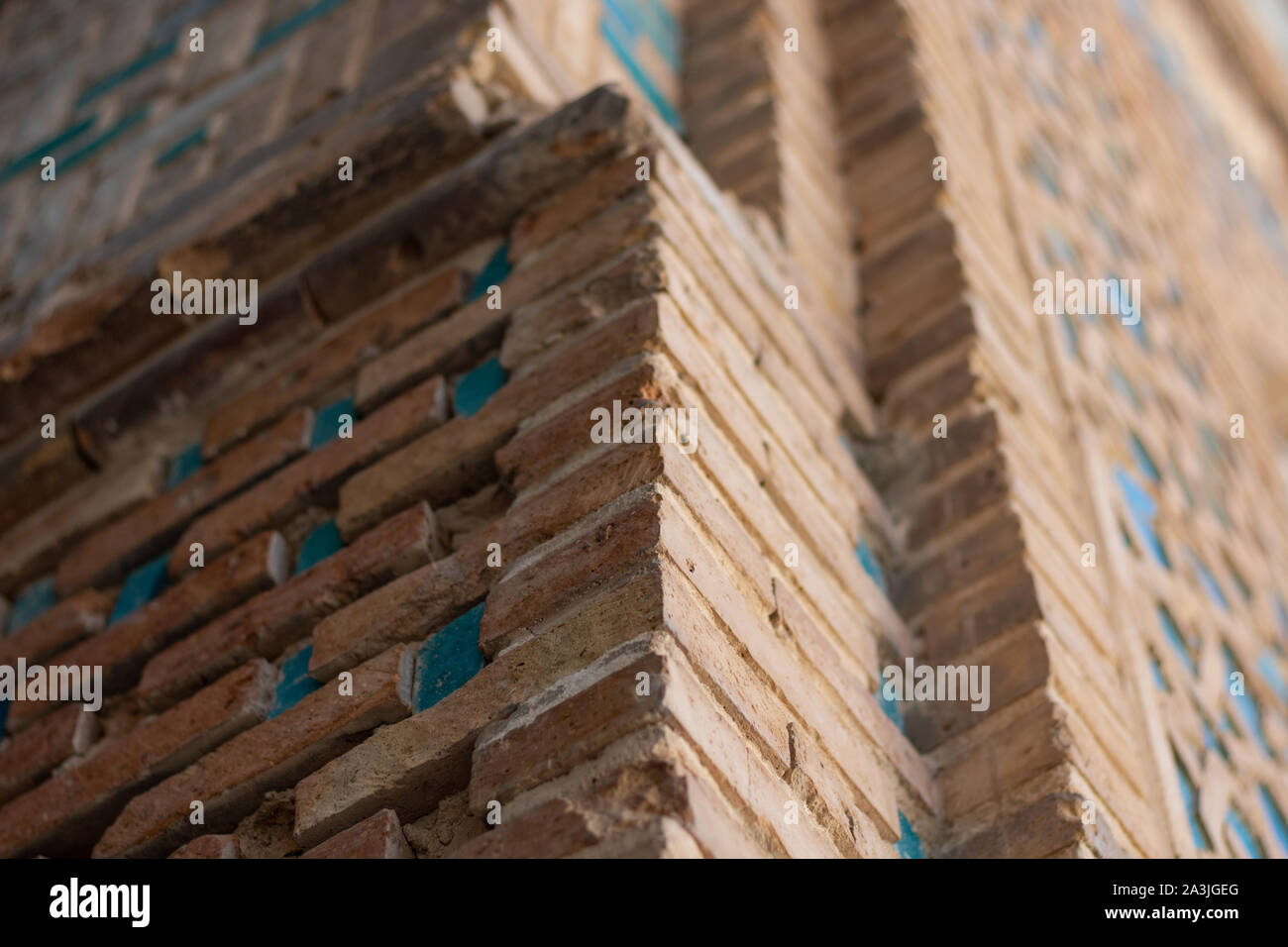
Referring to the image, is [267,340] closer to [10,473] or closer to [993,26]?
[10,473]

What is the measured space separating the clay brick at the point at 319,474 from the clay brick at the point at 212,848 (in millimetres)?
Result: 481

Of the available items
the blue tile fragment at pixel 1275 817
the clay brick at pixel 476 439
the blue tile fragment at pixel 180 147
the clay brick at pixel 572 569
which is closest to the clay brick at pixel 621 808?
the clay brick at pixel 572 569

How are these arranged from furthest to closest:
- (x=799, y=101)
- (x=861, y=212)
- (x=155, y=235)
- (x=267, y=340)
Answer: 1. (x=799, y=101)
2. (x=861, y=212)
3. (x=155, y=235)
4. (x=267, y=340)

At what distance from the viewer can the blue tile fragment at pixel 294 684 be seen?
1.59 metres

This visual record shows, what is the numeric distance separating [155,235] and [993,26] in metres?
2.78

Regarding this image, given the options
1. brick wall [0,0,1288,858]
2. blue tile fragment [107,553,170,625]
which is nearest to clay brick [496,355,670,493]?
brick wall [0,0,1288,858]

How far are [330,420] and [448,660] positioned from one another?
0.60 m

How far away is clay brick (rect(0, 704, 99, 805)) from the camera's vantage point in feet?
5.83

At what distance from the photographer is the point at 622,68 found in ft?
9.65

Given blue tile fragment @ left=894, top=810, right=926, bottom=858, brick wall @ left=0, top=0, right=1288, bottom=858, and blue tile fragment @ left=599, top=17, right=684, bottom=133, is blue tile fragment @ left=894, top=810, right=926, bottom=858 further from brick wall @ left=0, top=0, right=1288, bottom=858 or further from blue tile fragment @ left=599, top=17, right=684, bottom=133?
blue tile fragment @ left=599, top=17, right=684, bottom=133

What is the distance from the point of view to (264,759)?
4.97ft

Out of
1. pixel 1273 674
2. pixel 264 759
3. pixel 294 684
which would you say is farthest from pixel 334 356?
pixel 1273 674

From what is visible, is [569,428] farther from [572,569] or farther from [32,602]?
[32,602]
